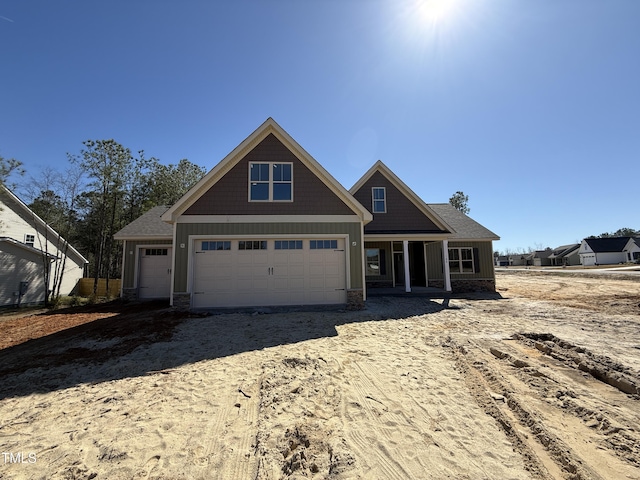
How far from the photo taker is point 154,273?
1483cm

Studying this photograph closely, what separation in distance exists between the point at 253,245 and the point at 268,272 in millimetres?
1157

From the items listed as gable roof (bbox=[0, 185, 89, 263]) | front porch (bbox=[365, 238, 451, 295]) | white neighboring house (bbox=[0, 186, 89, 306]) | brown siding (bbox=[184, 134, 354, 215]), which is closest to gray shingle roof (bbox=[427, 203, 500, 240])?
front porch (bbox=[365, 238, 451, 295])

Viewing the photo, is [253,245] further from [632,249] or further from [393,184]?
[632,249]

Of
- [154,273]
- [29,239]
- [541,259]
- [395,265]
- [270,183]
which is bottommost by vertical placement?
[154,273]

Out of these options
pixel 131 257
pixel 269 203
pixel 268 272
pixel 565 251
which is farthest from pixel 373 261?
pixel 565 251

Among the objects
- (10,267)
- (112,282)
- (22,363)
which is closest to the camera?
(22,363)

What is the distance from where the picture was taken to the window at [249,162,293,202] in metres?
10.9

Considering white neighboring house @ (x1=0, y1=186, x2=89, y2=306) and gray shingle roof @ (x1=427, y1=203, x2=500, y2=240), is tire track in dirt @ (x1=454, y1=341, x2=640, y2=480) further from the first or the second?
white neighboring house @ (x1=0, y1=186, x2=89, y2=306)

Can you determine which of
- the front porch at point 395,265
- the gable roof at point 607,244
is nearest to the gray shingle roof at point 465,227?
the front porch at point 395,265

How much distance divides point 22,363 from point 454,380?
7932 millimetres

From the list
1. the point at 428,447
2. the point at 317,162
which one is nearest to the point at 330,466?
the point at 428,447

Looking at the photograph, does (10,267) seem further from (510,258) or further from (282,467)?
(510,258)

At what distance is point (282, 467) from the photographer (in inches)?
104

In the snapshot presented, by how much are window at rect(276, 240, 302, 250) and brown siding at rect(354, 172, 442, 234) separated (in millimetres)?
6102
